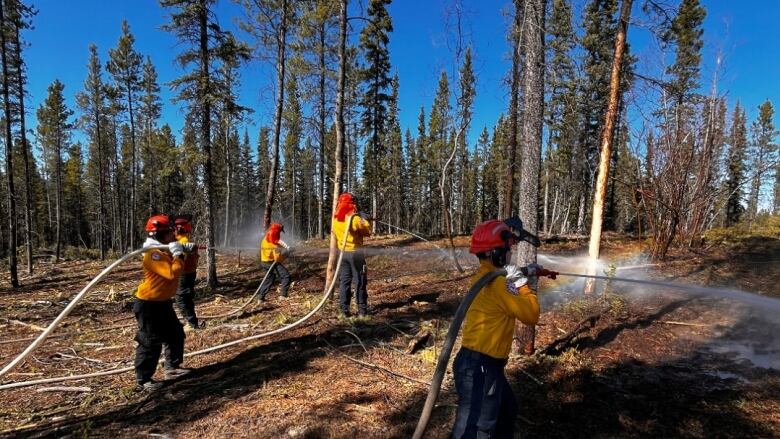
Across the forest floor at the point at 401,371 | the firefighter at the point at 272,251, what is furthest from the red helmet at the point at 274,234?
the forest floor at the point at 401,371

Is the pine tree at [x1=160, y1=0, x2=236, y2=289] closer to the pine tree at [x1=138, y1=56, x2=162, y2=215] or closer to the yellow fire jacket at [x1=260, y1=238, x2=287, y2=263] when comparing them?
the yellow fire jacket at [x1=260, y1=238, x2=287, y2=263]

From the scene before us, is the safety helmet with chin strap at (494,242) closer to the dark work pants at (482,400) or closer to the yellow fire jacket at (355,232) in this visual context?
the dark work pants at (482,400)

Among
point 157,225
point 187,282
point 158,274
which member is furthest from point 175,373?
point 187,282

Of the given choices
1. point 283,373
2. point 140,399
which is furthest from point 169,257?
point 283,373

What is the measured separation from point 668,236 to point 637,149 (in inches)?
111

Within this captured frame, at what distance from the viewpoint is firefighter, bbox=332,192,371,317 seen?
25.5ft

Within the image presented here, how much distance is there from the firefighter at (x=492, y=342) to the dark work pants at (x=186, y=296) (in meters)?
6.19

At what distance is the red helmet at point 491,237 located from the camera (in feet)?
11.2

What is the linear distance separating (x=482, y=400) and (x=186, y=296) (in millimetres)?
6630

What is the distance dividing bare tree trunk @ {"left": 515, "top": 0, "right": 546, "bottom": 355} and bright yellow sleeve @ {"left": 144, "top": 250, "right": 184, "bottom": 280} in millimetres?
4958

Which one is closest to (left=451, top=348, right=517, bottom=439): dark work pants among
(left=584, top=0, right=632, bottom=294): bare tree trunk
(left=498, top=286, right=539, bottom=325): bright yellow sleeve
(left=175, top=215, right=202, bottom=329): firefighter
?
(left=498, top=286, right=539, bottom=325): bright yellow sleeve

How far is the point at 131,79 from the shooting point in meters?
30.2

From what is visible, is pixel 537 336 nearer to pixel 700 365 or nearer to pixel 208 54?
pixel 700 365

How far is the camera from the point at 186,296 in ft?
25.8
